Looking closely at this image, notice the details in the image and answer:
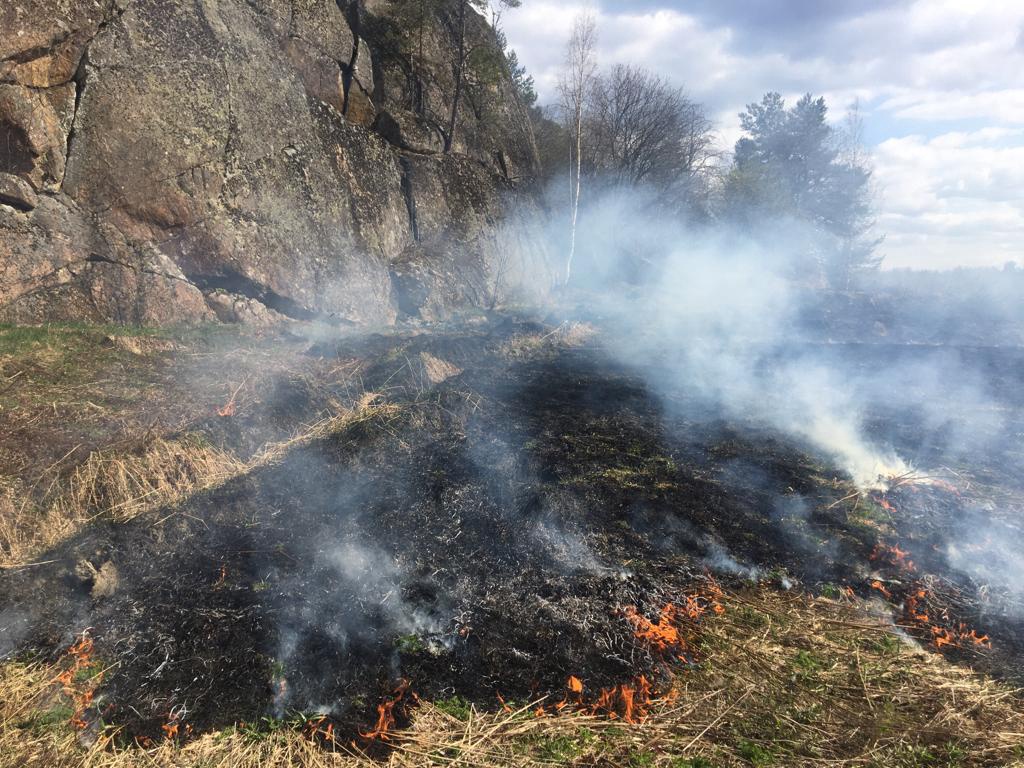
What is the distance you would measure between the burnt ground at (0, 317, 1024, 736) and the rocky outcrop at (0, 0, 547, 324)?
155 inches

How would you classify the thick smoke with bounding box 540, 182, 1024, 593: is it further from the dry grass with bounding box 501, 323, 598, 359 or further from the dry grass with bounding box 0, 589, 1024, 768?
the dry grass with bounding box 0, 589, 1024, 768

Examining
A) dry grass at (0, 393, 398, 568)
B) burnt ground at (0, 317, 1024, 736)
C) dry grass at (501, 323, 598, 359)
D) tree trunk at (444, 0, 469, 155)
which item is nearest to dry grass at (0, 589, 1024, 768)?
burnt ground at (0, 317, 1024, 736)

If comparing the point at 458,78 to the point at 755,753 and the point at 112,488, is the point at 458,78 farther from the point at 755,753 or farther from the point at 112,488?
the point at 755,753

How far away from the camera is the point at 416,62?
1722cm

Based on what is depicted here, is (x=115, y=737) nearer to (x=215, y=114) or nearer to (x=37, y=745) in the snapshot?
(x=37, y=745)

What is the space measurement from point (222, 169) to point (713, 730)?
11.9 metres

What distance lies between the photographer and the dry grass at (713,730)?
9.77 feet

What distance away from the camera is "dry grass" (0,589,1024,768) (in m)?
2.98

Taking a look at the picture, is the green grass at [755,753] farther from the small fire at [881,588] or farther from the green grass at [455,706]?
the small fire at [881,588]

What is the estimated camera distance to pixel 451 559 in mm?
4777

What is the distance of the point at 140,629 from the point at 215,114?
10168 mm

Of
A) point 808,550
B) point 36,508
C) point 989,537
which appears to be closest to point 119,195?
point 36,508

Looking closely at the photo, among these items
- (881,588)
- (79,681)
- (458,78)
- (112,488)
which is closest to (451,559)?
(79,681)

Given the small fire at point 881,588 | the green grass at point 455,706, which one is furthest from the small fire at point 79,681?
the small fire at point 881,588
